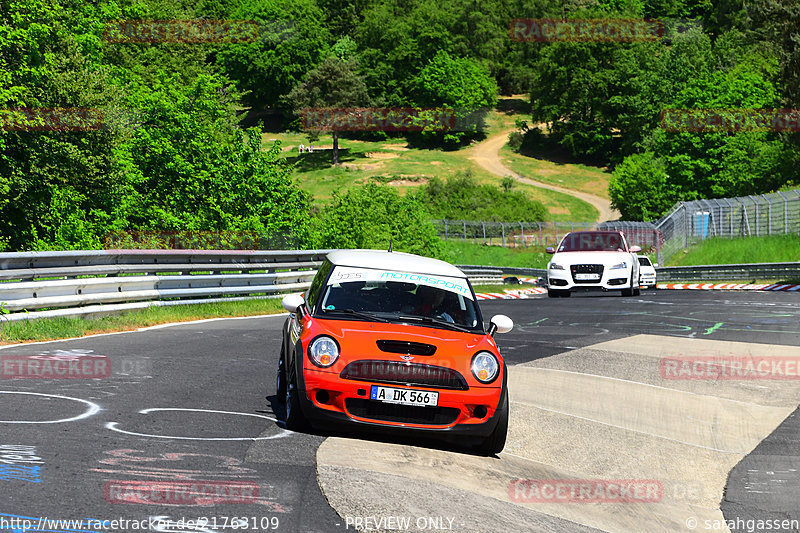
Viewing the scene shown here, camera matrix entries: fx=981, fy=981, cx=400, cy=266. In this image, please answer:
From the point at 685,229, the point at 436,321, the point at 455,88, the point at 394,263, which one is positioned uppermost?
the point at 455,88

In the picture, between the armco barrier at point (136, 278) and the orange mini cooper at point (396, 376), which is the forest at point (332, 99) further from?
the orange mini cooper at point (396, 376)

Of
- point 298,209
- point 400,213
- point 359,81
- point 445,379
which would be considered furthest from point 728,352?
point 359,81

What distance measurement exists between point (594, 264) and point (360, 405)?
712 inches

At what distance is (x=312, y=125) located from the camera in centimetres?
11412

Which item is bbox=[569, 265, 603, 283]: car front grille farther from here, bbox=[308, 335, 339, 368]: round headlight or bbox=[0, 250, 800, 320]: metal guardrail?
bbox=[308, 335, 339, 368]: round headlight

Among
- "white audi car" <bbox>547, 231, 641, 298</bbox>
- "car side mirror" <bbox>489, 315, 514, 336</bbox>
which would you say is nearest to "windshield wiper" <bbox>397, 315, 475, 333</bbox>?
"car side mirror" <bbox>489, 315, 514, 336</bbox>

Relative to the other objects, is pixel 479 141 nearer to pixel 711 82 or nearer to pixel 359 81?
pixel 359 81

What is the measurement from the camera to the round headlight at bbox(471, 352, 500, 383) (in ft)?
25.2

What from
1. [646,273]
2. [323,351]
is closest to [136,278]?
[323,351]

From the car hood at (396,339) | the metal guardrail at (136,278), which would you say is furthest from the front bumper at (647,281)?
the car hood at (396,339)

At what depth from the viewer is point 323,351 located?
24.9ft

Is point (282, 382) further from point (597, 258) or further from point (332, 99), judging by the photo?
point (332, 99)

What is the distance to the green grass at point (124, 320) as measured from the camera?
1323 centimetres

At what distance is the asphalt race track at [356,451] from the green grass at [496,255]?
4943cm
